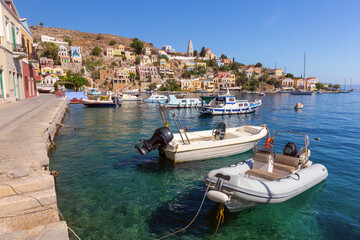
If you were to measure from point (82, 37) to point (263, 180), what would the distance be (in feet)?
654

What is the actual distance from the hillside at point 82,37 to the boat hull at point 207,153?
150217 mm

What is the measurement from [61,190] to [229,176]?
5870 mm

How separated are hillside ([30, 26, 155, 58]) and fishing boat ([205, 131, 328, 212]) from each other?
504ft

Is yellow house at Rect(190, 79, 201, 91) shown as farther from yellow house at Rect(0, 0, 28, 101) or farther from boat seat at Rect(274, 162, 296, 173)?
boat seat at Rect(274, 162, 296, 173)

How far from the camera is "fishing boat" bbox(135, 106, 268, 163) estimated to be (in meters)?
9.33

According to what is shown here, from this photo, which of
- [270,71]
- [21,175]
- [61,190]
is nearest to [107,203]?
[61,190]

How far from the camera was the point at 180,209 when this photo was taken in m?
6.82

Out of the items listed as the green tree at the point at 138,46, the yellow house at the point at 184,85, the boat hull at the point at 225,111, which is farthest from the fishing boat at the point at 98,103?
the green tree at the point at 138,46

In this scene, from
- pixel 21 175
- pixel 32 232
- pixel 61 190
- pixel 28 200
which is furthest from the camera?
pixel 61 190

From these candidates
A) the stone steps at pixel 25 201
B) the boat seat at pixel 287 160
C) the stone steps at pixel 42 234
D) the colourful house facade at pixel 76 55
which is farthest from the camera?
the colourful house facade at pixel 76 55

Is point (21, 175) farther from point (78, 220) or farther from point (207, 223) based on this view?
point (207, 223)

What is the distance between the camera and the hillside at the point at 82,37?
15512 centimetres

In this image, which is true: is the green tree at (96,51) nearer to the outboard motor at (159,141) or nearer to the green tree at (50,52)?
the green tree at (50,52)

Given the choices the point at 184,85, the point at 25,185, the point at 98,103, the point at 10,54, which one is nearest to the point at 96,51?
the point at 184,85
